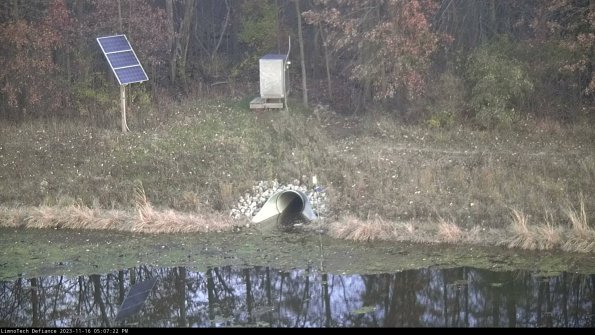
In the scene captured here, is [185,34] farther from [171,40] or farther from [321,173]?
[321,173]

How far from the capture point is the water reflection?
535 inches

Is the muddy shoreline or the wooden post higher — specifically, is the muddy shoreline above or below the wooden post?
below

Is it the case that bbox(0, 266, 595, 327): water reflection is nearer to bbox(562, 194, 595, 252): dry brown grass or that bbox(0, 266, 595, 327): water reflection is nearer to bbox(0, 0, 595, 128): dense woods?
bbox(562, 194, 595, 252): dry brown grass

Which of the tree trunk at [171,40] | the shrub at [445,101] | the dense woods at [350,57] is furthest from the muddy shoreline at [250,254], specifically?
the tree trunk at [171,40]

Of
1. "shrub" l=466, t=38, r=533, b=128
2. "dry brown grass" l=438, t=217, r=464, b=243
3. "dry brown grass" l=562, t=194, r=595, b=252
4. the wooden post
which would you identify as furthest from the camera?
the wooden post

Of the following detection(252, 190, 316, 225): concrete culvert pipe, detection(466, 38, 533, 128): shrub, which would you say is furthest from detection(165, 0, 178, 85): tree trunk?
detection(466, 38, 533, 128): shrub

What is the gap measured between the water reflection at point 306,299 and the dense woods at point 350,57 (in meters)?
7.16

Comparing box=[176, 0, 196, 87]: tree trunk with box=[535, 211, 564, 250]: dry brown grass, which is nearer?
box=[535, 211, 564, 250]: dry brown grass

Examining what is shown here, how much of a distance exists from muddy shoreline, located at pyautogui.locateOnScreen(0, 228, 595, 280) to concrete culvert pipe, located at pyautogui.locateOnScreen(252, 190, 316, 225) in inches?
34.4

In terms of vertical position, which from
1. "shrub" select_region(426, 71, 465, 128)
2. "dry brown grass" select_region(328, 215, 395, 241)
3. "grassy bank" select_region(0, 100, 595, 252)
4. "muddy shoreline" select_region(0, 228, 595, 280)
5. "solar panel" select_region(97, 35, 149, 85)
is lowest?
"muddy shoreline" select_region(0, 228, 595, 280)

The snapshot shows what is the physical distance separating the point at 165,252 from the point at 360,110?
28.4 feet

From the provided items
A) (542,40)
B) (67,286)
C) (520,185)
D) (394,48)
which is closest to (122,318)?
(67,286)

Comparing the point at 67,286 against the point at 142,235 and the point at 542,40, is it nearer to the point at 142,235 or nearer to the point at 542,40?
the point at 142,235

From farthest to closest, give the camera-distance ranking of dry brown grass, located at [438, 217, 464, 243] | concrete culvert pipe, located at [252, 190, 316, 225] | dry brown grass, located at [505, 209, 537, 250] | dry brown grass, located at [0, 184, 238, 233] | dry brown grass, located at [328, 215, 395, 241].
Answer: concrete culvert pipe, located at [252, 190, 316, 225] → dry brown grass, located at [0, 184, 238, 233] → dry brown grass, located at [328, 215, 395, 241] → dry brown grass, located at [438, 217, 464, 243] → dry brown grass, located at [505, 209, 537, 250]
